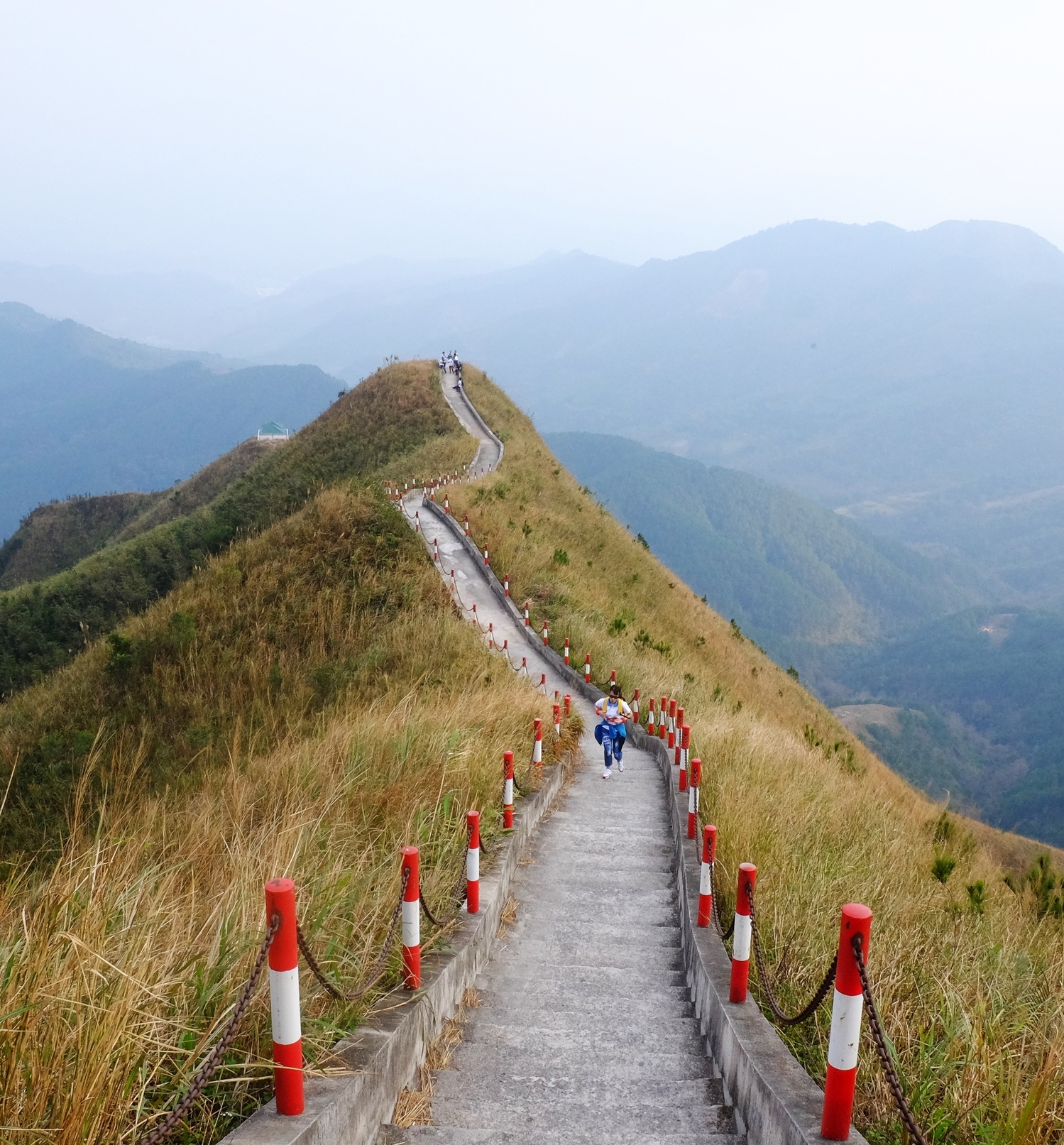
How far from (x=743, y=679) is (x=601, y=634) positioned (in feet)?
23.9

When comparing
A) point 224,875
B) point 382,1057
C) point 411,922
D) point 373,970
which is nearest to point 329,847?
point 224,875

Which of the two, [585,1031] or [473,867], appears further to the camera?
[473,867]

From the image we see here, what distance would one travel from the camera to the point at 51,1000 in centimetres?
285

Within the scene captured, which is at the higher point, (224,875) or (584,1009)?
(224,875)

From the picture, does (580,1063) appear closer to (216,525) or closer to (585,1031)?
(585,1031)

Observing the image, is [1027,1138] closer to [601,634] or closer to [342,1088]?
[342,1088]

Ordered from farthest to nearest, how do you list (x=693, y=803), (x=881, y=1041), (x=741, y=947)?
(x=693, y=803)
(x=741, y=947)
(x=881, y=1041)

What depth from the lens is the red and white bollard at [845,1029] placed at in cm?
279

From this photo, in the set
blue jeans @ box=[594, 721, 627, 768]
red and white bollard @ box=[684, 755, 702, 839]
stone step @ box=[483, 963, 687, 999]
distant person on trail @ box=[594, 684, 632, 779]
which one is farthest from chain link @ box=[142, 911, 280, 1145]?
blue jeans @ box=[594, 721, 627, 768]

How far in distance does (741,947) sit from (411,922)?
1.55 meters

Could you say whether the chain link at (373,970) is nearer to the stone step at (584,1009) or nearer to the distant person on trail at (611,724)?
the stone step at (584,1009)

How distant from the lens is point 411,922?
4.19 metres

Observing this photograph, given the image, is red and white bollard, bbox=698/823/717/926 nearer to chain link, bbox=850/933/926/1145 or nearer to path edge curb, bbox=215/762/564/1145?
path edge curb, bbox=215/762/564/1145

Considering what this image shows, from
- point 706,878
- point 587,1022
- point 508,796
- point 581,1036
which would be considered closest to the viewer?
point 581,1036
